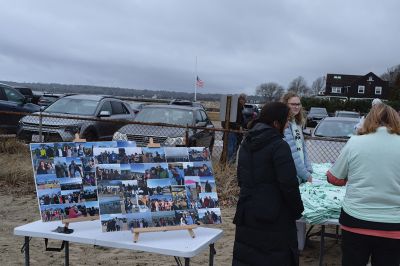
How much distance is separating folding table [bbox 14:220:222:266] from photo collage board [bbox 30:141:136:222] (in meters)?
0.15

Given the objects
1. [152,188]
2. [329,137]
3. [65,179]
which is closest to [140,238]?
[152,188]

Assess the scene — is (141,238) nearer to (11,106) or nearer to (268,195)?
(268,195)

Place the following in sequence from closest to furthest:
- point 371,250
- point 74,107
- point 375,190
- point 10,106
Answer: point 375,190, point 371,250, point 74,107, point 10,106

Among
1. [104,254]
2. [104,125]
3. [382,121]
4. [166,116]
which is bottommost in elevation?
[104,254]

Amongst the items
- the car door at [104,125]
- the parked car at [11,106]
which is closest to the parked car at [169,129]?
the car door at [104,125]

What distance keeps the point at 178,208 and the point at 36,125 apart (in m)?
8.83

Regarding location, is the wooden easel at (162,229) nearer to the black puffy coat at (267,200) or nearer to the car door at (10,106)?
the black puffy coat at (267,200)

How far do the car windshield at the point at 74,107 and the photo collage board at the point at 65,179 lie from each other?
8482mm

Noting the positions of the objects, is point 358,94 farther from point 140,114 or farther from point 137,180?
point 137,180

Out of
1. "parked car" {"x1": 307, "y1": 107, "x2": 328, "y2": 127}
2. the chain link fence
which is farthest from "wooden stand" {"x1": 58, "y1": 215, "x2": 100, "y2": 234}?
"parked car" {"x1": 307, "y1": 107, "x2": 328, "y2": 127}

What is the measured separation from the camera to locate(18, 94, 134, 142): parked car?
11344mm

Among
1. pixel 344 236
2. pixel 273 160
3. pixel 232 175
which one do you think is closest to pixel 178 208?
pixel 273 160

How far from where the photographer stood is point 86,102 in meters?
13.1

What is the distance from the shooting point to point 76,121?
1176 cm
